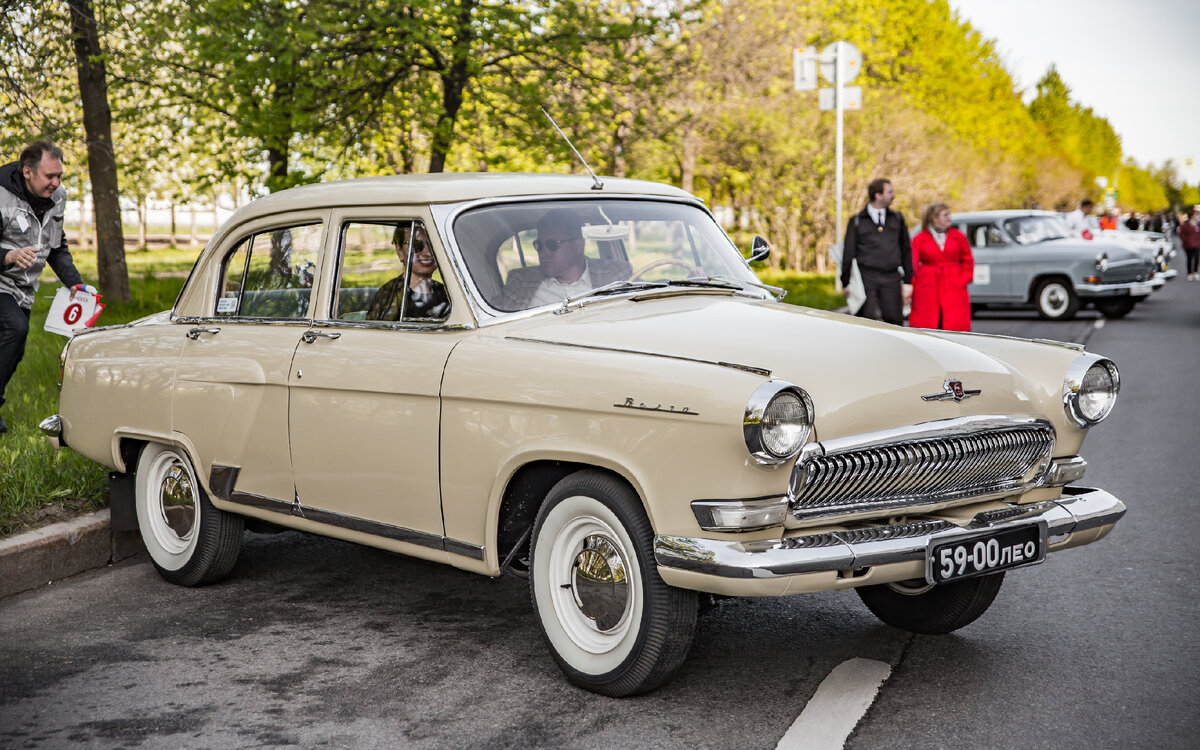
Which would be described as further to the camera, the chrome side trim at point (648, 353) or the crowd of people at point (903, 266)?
the crowd of people at point (903, 266)

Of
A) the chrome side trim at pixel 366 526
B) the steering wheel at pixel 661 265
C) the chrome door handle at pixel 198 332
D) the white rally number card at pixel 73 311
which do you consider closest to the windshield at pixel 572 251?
the steering wheel at pixel 661 265

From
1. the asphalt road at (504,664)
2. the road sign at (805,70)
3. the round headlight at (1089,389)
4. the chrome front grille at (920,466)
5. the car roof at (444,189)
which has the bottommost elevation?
the asphalt road at (504,664)

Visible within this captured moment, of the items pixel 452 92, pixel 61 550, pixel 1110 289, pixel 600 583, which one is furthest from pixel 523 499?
pixel 1110 289

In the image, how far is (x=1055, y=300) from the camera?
66.2 feet

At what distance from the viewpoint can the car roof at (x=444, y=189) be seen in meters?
4.79

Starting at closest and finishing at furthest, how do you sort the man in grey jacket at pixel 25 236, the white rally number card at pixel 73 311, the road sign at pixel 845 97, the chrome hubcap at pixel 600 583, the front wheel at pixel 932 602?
the chrome hubcap at pixel 600 583
the front wheel at pixel 932 602
the white rally number card at pixel 73 311
the man in grey jacket at pixel 25 236
the road sign at pixel 845 97

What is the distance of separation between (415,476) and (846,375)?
1.65 metres

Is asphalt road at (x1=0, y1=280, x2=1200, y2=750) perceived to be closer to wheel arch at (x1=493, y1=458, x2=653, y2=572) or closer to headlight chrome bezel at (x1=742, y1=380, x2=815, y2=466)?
wheel arch at (x1=493, y1=458, x2=653, y2=572)

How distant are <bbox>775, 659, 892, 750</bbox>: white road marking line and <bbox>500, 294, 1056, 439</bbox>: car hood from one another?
90 cm

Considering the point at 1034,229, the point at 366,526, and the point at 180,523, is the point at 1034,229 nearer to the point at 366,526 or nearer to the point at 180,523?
the point at 180,523

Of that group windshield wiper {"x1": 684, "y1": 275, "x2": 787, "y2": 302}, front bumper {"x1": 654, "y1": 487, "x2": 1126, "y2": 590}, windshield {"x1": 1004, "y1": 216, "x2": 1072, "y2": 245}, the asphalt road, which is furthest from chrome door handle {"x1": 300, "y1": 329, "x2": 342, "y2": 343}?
windshield {"x1": 1004, "y1": 216, "x2": 1072, "y2": 245}

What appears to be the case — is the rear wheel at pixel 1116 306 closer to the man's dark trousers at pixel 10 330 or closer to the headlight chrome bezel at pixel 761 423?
the man's dark trousers at pixel 10 330

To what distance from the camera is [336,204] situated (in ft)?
16.8

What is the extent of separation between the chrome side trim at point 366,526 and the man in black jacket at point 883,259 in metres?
7.11
